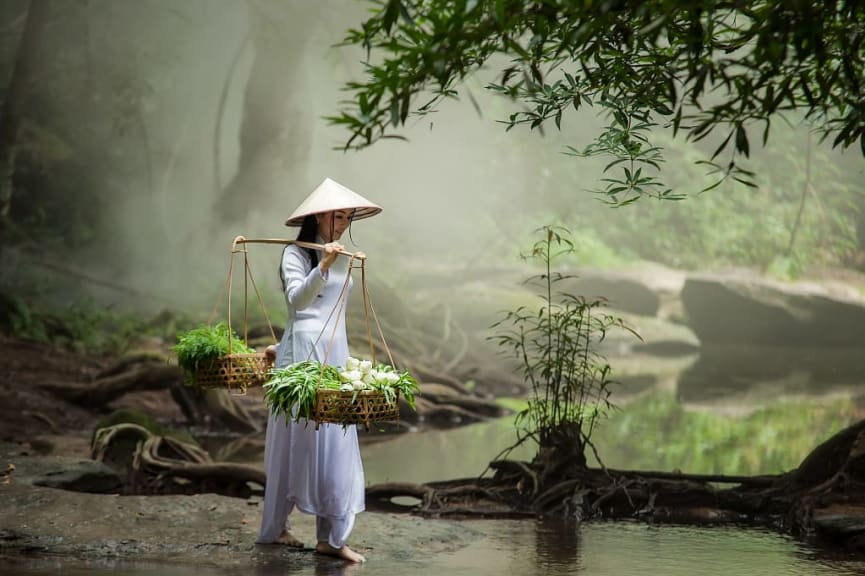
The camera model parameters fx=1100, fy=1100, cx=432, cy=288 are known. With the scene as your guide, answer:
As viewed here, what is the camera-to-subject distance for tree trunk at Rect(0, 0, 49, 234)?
Result: 12.9 metres

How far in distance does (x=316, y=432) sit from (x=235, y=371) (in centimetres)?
46

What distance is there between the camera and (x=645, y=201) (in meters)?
21.6

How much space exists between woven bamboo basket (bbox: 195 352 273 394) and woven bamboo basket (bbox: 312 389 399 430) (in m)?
0.76

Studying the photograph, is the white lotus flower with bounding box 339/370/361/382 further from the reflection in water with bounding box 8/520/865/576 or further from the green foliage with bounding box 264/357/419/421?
the reflection in water with bounding box 8/520/865/576

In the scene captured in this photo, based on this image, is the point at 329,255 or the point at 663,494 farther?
the point at 663,494

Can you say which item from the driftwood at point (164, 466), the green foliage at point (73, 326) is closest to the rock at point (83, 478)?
the driftwood at point (164, 466)

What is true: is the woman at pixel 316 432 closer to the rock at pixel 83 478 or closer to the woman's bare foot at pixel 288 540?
the woman's bare foot at pixel 288 540

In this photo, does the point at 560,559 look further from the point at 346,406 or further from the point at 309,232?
the point at 309,232

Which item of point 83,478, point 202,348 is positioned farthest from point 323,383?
point 83,478

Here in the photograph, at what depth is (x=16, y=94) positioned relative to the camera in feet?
43.1

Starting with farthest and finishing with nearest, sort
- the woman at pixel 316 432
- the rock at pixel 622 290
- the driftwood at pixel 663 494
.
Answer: the rock at pixel 622 290 → the driftwood at pixel 663 494 → the woman at pixel 316 432

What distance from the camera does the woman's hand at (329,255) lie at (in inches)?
178

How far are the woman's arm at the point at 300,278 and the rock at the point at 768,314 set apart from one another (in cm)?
1464

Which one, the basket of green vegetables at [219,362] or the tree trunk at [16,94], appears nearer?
the basket of green vegetables at [219,362]
